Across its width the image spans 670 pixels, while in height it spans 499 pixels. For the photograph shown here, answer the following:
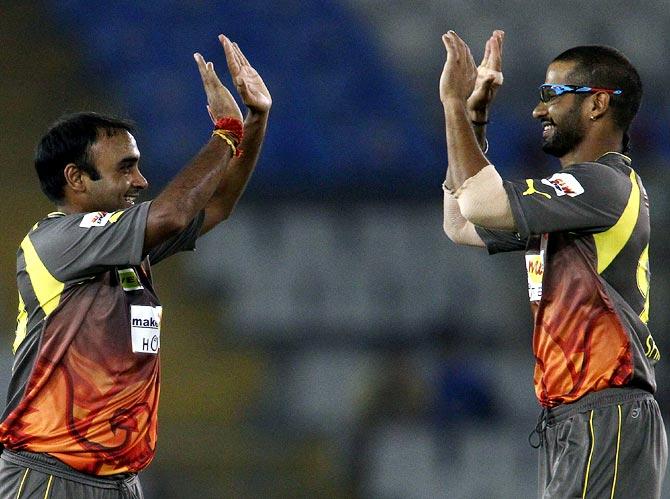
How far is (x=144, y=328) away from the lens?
3.48m

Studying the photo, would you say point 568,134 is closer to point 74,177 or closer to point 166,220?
point 166,220

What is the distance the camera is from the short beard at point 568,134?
350 cm

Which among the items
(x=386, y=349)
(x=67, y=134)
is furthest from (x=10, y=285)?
(x=67, y=134)

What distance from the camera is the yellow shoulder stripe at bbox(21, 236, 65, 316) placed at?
136 inches

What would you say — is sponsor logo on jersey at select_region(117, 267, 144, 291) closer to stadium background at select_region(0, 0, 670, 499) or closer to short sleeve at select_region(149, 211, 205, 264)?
short sleeve at select_region(149, 211, 205, 264)

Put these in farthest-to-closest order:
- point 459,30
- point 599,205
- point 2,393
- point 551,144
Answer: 1. point 459,30
2. point 2,393
3. point 551,144
4. point 599,205

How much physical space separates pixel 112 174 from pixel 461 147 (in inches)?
46.0

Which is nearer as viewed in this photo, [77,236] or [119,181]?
[77,236]

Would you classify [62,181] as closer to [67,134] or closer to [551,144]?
[67,134]

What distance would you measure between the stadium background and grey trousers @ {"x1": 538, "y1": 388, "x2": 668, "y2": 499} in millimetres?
3634

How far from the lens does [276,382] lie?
7312mm

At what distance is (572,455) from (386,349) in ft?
13.1

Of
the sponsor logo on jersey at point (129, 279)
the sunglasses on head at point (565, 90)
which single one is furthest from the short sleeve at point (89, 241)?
the sunglasses on head at point (565, 90)

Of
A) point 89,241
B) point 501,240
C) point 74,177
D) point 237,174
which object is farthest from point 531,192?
point 74,177
